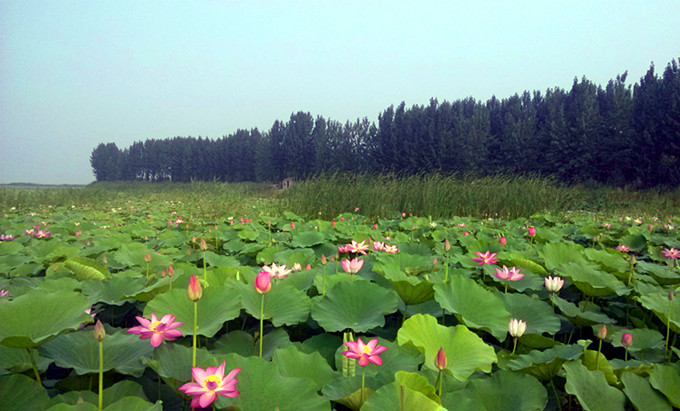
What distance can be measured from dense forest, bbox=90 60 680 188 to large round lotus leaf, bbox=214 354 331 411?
14456mm

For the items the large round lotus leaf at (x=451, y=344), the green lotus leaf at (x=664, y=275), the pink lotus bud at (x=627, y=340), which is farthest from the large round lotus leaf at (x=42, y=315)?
the green lotus leaf at (x=664, y=275)

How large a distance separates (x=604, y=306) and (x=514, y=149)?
27735mm

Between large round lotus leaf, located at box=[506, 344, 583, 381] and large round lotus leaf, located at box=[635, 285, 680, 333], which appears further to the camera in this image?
large round lotus leaf, located at box=[635, 285, 680, 333]

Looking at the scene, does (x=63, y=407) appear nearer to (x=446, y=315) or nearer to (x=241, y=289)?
(x=241, y=289)

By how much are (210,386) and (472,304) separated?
2.96ft

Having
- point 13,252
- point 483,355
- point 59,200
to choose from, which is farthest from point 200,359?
point 59,200

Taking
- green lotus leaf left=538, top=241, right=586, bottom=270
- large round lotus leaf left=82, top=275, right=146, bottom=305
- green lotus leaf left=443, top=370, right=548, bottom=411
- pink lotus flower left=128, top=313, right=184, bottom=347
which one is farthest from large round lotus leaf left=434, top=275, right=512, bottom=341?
large round lotus leaf left=82, top=275, right=146, bottom=305

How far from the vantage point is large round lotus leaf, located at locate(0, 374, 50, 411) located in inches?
28.2

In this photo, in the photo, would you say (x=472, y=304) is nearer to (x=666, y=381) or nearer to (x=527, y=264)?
(x=666, y=381)

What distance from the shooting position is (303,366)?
2.83ft

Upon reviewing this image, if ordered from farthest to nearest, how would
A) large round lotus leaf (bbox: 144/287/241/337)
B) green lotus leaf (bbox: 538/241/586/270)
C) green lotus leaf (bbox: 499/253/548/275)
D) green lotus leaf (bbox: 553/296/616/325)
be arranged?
1. green lotus leaf (bbox: 538/241/586/270)
2. green lotus leaf (bbox: 499/253/548/275)
3. green lotus leaf (bbox: 553/296/616/325)
4. large round lotus leaf (bbox: 144/287/241/337)

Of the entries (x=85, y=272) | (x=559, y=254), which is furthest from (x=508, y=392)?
(x=85, y=272)

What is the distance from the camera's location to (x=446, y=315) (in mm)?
1357

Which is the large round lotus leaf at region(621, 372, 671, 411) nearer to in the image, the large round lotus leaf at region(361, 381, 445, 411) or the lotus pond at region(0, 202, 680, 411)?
the lotus pond at region(0, 202, 680, 411)
